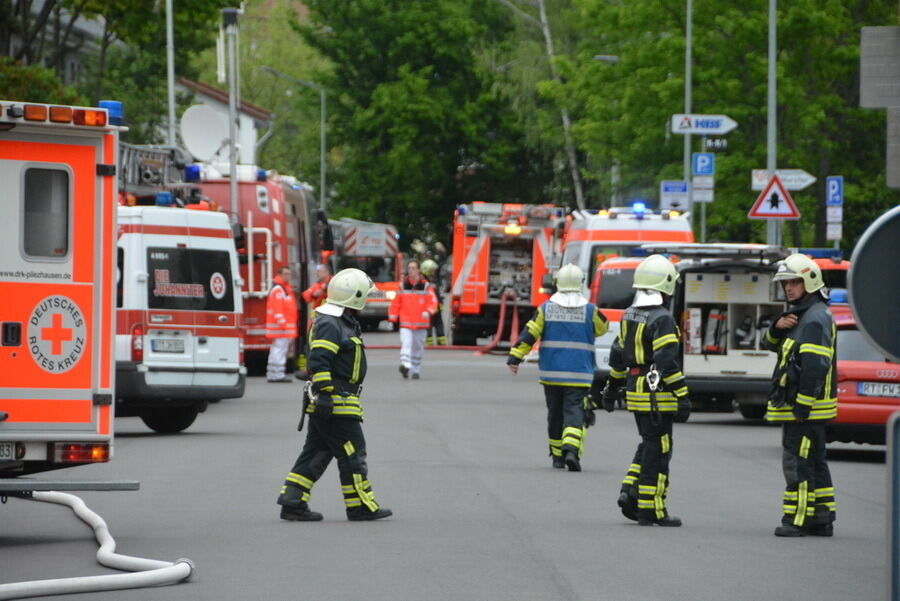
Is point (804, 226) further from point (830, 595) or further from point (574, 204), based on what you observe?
point (830, 595)

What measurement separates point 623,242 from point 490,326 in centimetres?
962

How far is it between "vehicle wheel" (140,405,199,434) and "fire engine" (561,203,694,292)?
1061cm

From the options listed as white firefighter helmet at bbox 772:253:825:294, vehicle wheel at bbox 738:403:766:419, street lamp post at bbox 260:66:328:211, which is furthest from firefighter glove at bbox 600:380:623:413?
street lamp post at bbox 260:66:328:211

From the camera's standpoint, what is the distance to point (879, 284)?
20.0 ft

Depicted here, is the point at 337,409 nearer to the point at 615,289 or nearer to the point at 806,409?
the point at 806,409

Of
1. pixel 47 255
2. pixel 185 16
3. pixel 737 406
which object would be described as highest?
pixel 185 16

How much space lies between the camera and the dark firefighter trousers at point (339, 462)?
39.4ft

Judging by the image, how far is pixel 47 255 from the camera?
37.3 feet

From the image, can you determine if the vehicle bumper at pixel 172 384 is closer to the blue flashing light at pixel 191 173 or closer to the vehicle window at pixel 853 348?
the blue flashing light at pixel 191 173

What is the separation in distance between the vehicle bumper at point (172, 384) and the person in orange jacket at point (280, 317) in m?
8.17

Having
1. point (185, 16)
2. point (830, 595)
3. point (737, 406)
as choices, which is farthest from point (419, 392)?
point (830, 595)

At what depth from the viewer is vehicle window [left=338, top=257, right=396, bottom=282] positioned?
54.7 metres

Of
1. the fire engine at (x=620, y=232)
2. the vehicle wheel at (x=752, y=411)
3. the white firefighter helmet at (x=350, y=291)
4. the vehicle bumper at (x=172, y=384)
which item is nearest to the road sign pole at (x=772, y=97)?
the fire engine at (x=620, y=232)

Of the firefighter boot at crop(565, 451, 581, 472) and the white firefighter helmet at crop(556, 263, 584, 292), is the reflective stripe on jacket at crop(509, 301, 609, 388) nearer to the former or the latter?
the white firefighter helmet at crop(556, 263, 584, 292)
